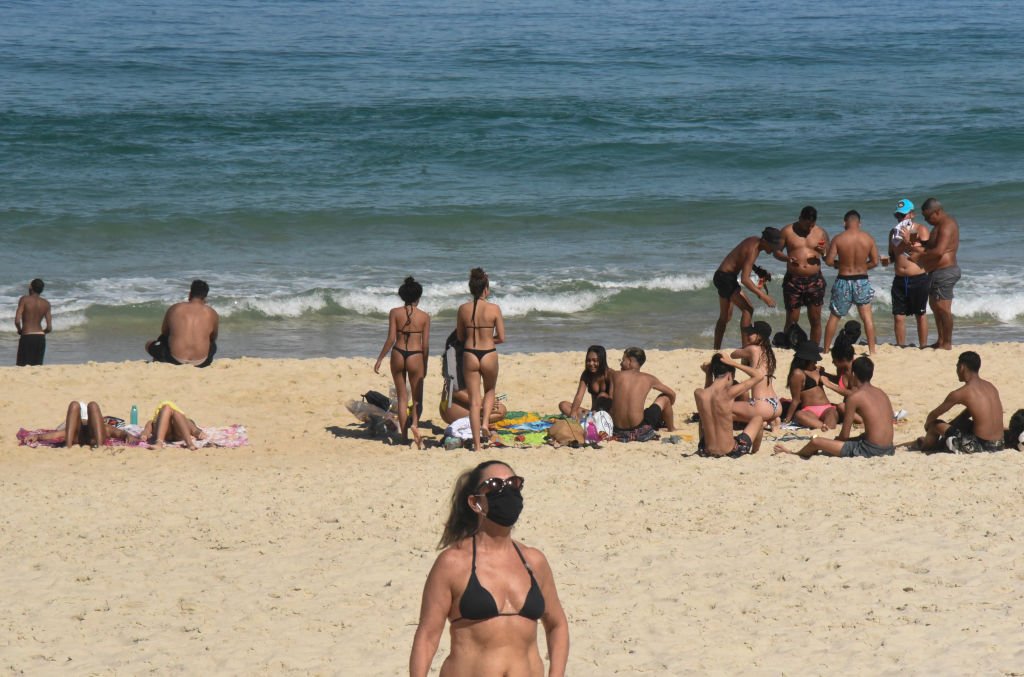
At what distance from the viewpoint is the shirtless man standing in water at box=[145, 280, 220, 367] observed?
11727 millimetres

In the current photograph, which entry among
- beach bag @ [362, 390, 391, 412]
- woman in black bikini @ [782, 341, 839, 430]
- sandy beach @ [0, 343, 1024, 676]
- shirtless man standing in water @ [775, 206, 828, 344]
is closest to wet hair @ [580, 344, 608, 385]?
sandy beach @ [0, 343, 1024, 676]

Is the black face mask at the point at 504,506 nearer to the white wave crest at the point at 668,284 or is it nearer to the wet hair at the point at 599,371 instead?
the wet hair at the point at 599,371

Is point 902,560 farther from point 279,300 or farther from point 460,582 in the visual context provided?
point 279,300

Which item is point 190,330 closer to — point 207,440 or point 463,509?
point 207,440

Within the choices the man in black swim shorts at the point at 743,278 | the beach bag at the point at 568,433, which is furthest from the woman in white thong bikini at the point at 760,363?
the man in black swim shorts at the point at 743,278

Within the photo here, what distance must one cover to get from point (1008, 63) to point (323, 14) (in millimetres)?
21675

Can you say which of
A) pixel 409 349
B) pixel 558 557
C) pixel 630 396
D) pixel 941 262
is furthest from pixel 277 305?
pixel 558 557

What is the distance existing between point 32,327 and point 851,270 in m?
7.67

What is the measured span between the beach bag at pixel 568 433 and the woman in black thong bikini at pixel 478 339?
0.56m

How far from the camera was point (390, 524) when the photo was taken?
7.56m

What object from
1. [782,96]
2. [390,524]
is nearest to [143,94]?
[782,96]

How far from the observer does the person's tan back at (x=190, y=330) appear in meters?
11.7

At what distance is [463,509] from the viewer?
151 inches

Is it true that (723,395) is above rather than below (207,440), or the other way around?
above
